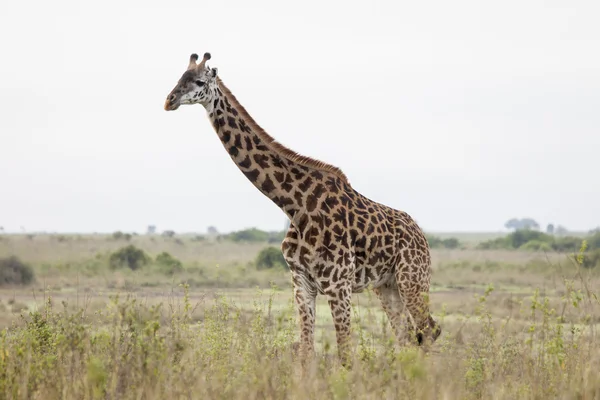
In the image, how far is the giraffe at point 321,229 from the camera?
27.8ft

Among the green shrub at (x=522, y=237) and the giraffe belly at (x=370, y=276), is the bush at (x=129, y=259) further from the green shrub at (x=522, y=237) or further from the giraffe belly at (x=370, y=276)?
the green shrub at (x=522, y=237)

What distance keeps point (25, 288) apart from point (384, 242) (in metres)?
19.3

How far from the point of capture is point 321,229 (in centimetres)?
857

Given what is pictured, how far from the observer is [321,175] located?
8945 millimetres

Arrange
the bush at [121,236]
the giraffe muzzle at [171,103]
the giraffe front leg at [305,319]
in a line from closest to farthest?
the giraffe muzzle at [171,103]
the giraffe front leg at [305,319]
the bush at [121,236]

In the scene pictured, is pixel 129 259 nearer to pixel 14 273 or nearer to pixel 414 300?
pixel 14 273

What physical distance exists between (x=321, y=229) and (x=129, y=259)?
27414 millimetres

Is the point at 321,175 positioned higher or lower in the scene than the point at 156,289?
higher

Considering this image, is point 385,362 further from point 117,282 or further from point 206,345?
point 117,282

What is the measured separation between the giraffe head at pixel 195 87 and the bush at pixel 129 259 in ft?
84.5

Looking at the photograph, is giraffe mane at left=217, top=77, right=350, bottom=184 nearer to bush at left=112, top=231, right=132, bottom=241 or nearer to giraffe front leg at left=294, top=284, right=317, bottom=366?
giraffe front leg at left=294, top=284, right=317, bottom=366

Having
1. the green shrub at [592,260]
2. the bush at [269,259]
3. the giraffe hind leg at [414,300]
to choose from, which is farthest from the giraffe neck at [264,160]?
the bush at [269,259]

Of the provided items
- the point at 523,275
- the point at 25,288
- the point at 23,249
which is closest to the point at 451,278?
the point at 523,275

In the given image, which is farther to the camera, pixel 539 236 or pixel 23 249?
pixel 539 236
